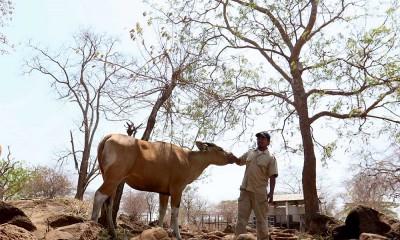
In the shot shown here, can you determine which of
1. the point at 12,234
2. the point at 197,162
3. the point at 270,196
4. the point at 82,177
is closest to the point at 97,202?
the point at 197,162

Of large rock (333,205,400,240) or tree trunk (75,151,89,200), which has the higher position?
tree trunk (75,151,89,200)

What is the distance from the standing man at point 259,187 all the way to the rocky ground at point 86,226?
0.76 meters

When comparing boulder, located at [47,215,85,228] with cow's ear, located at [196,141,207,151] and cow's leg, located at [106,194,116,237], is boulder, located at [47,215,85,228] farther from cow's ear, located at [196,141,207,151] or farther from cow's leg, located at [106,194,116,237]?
cow's ear, located at [196,141,207,151]

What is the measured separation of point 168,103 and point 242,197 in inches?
126

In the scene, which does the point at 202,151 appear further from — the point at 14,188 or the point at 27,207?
the point at 14,188

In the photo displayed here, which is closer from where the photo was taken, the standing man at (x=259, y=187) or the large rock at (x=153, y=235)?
the large rock at (x=153, y=235)

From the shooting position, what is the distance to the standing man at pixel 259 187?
7.97m

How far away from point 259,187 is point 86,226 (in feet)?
11.7

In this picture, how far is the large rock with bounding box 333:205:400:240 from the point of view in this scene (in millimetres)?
8508

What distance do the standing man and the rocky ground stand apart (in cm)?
76

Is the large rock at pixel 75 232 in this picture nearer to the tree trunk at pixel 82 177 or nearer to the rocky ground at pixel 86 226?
the rocky ground at pixel 86 226

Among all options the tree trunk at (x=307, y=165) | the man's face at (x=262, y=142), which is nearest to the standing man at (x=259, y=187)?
the man's face at (x=262, y=142)

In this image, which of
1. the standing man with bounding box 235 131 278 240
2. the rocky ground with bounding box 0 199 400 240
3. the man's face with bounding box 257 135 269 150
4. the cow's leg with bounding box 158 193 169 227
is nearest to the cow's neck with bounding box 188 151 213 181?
the cow's leg with bounding box 158 193 169 227

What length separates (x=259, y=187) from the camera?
8.03 meters
